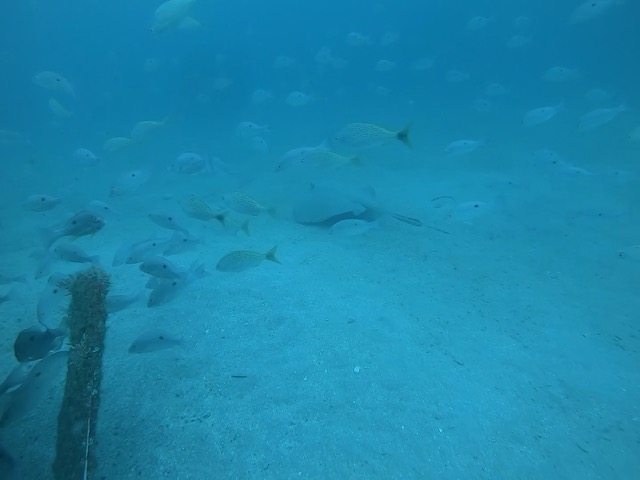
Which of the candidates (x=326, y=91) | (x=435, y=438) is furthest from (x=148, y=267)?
(x=326, y=91)

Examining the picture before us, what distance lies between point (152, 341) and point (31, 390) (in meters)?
0.97

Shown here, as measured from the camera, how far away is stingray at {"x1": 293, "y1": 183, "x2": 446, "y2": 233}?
810cm

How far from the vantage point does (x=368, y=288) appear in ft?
18.4

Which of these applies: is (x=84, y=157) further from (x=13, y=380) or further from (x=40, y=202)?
(x=13, y=380)

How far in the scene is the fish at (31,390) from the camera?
8.82ft

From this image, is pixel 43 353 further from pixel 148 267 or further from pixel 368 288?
pixel 368 288

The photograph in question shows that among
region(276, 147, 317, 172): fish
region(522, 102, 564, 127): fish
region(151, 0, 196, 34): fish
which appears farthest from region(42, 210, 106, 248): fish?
region(522, 102, 564, 127): fish

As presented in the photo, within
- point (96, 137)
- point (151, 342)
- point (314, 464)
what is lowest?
point (96, 137)

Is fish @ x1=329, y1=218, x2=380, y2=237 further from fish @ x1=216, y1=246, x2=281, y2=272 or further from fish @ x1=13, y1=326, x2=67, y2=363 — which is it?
fish @ x1=13, y1=326, x2=67, y2=363

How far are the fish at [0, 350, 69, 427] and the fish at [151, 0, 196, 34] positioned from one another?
21.7 feet

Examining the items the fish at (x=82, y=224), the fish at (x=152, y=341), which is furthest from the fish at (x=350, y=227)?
the fish at (x=82, y=224)

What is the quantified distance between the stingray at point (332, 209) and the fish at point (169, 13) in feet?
14.6

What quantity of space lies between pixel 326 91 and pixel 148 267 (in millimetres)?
40058

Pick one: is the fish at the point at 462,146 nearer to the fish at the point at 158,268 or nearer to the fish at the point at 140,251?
the fish at the point at 140,251
